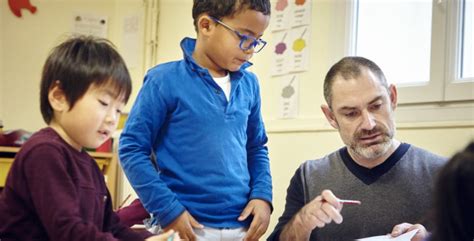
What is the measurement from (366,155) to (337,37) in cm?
100

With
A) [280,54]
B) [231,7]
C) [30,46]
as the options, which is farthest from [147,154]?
[30,46]

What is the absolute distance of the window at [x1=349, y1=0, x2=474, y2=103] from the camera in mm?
1949

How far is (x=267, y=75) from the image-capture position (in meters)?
2.63

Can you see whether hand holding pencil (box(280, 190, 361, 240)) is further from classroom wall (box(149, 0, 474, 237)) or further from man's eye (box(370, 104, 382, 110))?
classroom wall (box(149, 0, 474, 237))

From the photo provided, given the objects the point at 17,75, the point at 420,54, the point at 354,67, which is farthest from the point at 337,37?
the point at 17,75

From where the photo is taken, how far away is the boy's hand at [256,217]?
1.39m

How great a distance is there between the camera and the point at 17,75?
347cm

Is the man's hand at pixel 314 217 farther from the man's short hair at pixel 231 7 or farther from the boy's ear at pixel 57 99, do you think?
the boy's ear at pixel 57 99

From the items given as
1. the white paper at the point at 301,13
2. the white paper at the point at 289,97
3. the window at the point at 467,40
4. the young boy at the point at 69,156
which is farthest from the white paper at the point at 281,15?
the young boy at the point at 69,156

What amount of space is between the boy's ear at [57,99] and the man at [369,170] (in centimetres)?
67

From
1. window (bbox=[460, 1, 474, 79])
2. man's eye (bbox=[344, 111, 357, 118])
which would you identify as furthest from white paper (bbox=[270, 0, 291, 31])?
man's eye (bbox=[344, 111, 357, 118])

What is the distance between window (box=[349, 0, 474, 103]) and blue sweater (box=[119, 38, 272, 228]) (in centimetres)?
91

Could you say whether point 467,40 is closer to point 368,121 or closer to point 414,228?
point 368,121

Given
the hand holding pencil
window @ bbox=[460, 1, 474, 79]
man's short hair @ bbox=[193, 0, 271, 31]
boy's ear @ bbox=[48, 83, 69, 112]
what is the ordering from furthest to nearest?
1. window @ bbox=[460, 1, 474, 79]
2. man's short hair @ bbox=[193, 0, 271, 31]
3. the hand holding pencil
4. boy's ear @ bbox=[48, 83, 69, 112]
